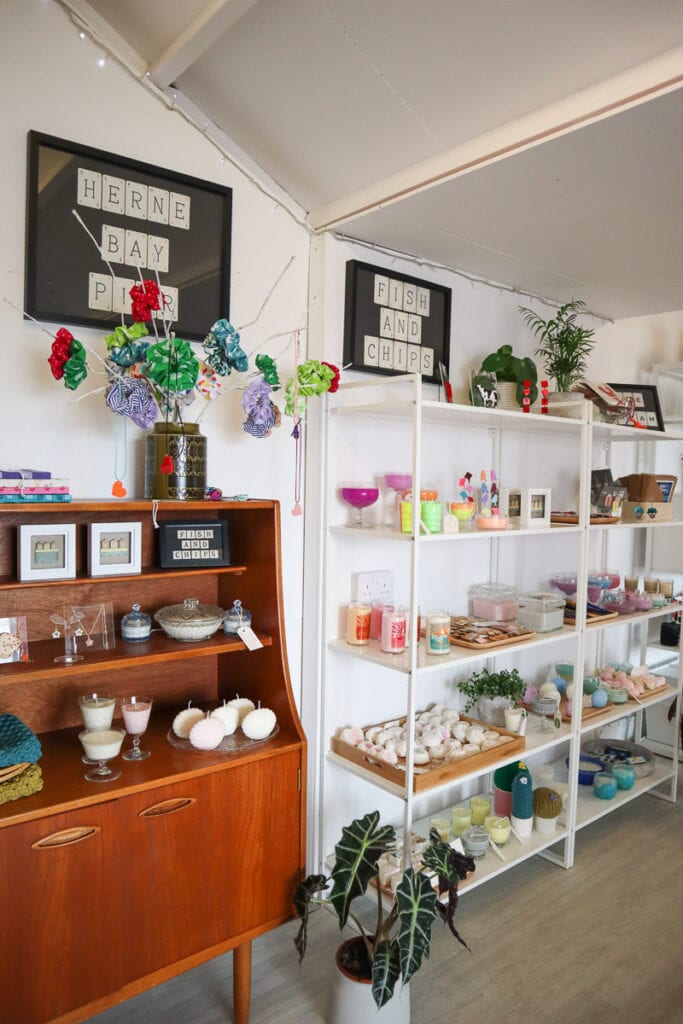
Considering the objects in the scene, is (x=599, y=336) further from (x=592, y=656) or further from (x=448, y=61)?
(x=448, y=61)

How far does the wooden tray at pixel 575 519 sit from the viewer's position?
2.75 meters

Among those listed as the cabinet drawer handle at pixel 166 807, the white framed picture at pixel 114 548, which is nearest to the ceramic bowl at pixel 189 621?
the white framed picture at pixel 114 548

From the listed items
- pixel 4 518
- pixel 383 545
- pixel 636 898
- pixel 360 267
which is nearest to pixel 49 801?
pixel 4 518

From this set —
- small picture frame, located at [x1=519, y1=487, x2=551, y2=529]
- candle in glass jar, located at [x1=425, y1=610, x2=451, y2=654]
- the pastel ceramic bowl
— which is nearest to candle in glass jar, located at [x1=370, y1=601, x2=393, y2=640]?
candle in glass jar, located at [x1=425, y1=610, x2=451, y2=654]

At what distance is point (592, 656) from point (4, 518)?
9.60 ft

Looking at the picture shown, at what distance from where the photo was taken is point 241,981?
6.08 feet

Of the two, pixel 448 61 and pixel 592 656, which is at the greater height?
pixel 448 61

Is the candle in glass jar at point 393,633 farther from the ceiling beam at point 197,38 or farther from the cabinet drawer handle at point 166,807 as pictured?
the ceiling beam at point 197,38

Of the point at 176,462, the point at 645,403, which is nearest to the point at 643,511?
the point at 645,403

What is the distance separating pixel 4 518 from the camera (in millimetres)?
1755

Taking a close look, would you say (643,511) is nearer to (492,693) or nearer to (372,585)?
(492,693)

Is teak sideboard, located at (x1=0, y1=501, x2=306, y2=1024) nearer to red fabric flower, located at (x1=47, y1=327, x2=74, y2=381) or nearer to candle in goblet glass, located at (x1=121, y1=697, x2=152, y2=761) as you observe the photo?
candle in goblet glass, located at (x1=121, y1=697, x2=152, y2=761)

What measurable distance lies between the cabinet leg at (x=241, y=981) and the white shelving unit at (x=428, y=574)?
0.57 m

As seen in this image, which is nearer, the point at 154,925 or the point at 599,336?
the point at 154,925
